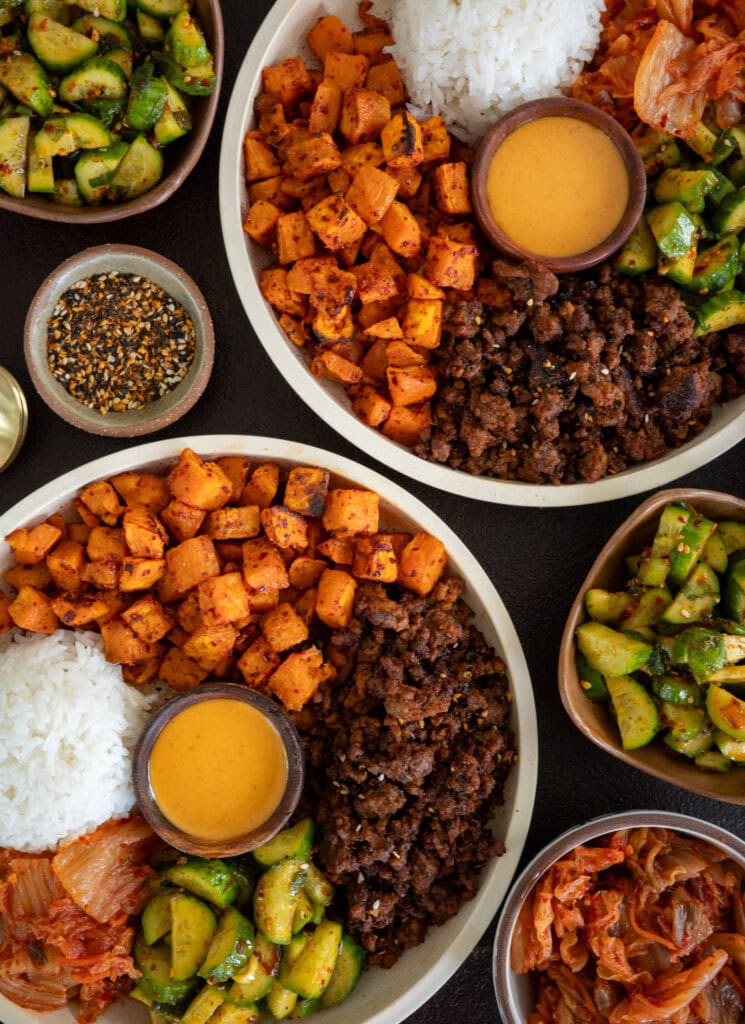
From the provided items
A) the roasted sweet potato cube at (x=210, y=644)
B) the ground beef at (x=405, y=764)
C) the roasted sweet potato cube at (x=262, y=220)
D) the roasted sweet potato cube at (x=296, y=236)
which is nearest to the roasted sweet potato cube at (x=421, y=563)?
the ground beef at (x=405, y=764)

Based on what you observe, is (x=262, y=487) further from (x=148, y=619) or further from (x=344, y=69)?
(x=344, y=69)

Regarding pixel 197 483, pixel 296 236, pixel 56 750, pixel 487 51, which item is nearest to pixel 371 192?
pixel 296 236

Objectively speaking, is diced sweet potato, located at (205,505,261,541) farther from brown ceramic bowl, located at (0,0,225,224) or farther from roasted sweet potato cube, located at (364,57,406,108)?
Result: roasted sweet potato cube, located at (364,57,406,108)

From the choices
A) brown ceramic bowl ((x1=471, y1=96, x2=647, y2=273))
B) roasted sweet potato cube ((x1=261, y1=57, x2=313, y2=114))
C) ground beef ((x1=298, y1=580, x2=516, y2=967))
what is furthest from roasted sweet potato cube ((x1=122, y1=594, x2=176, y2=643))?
roasted sweet potato cube ((x1=261, y1=57, x2=313, y2=114))

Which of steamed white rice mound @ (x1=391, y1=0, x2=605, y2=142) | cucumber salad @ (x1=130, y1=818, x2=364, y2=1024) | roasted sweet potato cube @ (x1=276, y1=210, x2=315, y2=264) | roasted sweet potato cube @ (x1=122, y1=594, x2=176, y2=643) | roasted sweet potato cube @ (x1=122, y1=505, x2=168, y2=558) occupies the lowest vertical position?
cucumber salad @ (x1=130, y1=818, x2=364, y2=1024)

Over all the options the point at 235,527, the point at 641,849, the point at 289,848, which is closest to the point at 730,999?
the point at 641,849

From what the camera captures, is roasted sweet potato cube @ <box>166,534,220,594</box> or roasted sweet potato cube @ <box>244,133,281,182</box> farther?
roasted sweet potato cube @ <box>244,133,281,182</box>
